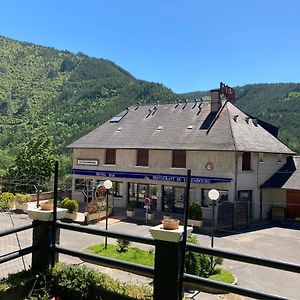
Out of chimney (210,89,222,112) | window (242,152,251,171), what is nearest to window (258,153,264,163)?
window (242,152,251,171)

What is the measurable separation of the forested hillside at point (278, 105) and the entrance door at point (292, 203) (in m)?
31.8

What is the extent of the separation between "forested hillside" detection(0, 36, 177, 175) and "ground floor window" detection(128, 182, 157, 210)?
41.5m

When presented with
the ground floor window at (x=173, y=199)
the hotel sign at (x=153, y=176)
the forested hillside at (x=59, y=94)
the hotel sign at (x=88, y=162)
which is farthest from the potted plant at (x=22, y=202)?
the forested hillside at (x=59, y=94)

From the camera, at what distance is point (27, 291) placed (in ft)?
16.2

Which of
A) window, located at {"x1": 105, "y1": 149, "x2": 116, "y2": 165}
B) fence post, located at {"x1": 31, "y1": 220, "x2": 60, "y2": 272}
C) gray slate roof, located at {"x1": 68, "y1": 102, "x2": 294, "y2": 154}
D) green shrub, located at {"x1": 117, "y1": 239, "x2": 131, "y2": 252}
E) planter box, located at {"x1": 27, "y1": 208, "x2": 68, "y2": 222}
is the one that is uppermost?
gray slate roof, located at {"x1": 68, "y1": 102, "x2": 294, "y2": 154}

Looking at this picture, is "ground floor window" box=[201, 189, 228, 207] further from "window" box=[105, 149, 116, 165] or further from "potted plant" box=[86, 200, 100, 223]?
"window" box=[105, 149, 116, 165]

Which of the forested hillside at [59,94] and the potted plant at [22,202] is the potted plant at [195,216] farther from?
the forested hillside at [59,94]

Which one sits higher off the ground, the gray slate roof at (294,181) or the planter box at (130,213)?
the gray slate roof at (294,181)

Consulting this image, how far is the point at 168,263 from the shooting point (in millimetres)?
4172

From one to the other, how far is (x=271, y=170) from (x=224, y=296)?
67.9 ft

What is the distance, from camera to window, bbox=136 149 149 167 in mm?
29547

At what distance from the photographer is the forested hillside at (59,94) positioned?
306ft

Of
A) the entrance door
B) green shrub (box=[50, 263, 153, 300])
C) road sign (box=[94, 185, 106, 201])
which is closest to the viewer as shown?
green shrub (box=[50, 263, 153, 300])

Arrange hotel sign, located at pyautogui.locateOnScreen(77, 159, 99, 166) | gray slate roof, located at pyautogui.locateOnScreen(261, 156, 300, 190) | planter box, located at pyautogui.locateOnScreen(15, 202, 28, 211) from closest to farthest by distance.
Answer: gray slate roof, located at pyautogui.locateOnScreen(261, 156, 300, 190)
planter box, located at pyautogui.locateOnScreen(15, 202, 28, 211)
hotel sign, located at pyautogui.locateOnScreen(77, 159, 99, 166)
